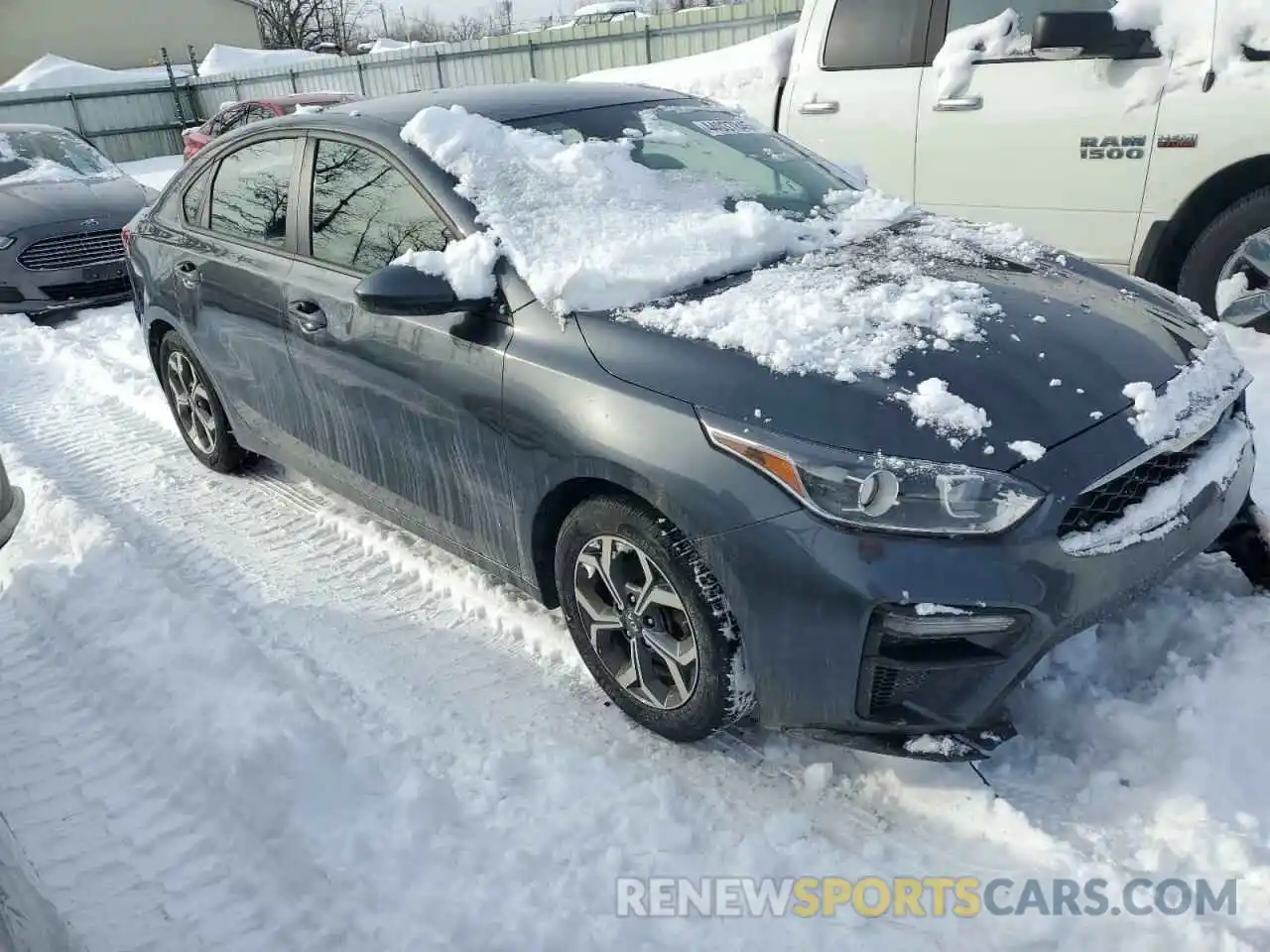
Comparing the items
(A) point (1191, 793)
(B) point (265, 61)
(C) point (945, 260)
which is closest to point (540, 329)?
(C) point (945, 260)

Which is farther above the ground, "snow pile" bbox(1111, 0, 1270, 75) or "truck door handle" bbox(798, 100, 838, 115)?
"snow pile" bbox(1111, 0, 1270, 75)

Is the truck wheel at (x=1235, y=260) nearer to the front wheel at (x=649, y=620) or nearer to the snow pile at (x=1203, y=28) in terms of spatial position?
the snow pile at (x=1203, y=28)

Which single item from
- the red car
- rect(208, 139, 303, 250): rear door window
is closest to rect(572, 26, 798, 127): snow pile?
rect(208, 139, 303, 250): rear door window

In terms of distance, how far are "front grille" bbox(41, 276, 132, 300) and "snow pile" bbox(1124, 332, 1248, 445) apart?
27.2ft

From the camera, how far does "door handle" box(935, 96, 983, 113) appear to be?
516 cm

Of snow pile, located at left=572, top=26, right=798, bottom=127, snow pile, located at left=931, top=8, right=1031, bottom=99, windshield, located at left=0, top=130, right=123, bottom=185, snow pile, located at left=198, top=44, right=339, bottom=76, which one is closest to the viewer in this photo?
snow pile, located at left=931, top=8, right=1031, bottom=99

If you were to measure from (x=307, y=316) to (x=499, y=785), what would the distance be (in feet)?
6.09

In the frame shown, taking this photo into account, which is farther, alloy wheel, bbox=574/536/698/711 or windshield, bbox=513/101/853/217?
windshield, bbox=513/101/853/217

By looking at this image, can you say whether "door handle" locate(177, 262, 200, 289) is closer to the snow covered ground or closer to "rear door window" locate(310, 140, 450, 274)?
"rear door window" locate(310, 140, 450, 274)

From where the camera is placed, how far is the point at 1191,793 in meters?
2.31

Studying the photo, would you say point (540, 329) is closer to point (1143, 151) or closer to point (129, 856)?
point (129, 856)

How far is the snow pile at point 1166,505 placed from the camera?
2.23 meters

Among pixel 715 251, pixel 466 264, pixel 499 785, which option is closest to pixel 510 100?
pixel 466 264

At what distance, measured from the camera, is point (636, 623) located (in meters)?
2.66
